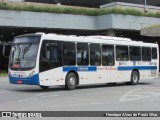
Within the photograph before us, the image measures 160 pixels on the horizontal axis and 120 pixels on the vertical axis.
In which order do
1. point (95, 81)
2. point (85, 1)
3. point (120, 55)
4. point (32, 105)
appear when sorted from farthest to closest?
point (85, 1), point (120, 55), point (95, 81), point (32, 105)

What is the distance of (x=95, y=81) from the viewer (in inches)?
940

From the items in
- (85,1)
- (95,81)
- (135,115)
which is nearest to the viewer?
(135,115)

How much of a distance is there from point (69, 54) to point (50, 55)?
4.73 feet

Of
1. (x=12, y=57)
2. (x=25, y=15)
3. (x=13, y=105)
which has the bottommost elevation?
(x=13, y=105)

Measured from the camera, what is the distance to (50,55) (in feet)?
69.4

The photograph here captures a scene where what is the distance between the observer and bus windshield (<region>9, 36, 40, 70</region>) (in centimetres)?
2062

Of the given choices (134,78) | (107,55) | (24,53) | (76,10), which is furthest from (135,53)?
(76,10)

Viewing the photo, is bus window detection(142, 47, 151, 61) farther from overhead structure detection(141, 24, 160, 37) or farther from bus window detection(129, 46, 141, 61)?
overhead structure detection(141, 24, 160, 37)

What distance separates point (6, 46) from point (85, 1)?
1848 inches

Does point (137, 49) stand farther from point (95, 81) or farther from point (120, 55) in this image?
point (95, 81)

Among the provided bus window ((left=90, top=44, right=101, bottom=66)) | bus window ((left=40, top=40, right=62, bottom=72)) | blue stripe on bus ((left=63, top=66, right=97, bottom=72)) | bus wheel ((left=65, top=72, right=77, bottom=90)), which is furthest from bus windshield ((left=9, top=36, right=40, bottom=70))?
bus window ((left=90, top=44, right=101, bottom=66))

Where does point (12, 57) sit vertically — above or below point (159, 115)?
above

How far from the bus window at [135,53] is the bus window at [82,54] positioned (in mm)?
4393

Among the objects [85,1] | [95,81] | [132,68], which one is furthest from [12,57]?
[85,1]
